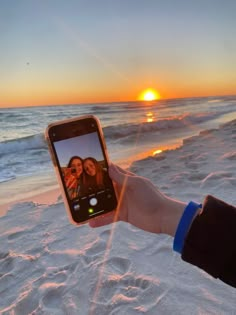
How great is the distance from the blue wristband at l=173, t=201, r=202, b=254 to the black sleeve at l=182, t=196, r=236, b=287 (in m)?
0.05

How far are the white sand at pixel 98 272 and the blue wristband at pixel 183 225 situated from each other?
1.04m

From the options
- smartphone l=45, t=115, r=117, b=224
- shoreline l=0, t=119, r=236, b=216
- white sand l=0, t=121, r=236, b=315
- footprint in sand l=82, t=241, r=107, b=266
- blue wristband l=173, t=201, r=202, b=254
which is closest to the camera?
blue wristband l=173, t=201, r=202, b=254

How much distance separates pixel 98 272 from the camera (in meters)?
2.83

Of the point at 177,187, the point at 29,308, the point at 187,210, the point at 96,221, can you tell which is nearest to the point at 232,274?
the point at 187,210

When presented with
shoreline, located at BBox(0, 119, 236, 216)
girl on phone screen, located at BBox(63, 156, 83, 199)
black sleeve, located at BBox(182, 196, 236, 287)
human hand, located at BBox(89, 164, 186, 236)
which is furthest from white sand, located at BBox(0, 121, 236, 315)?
black sleeve, located at BBox(182, 196, 236, 287)

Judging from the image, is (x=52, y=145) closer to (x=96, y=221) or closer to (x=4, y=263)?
(x=96, y=221)

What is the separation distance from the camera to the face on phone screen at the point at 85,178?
6.37 ft

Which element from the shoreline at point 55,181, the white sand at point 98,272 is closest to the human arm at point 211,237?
the white sand at point 98,272

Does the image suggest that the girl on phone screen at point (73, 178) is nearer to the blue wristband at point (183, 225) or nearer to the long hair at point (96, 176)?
the long hair at point (96, 176)

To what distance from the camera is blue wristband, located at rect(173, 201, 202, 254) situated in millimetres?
1444

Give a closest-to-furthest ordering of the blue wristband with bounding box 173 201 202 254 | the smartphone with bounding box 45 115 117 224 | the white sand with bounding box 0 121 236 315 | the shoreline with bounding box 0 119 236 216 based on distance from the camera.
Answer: the blue wristband with bounding box 173 201 202 254 < the smartphone with bounding box 45 115 117 224 < the white sand with bounding box 0 121 236 315 < the shoreline with bounding box 0 119 236 216

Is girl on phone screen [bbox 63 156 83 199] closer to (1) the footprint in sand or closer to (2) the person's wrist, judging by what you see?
(2) the person's wrist

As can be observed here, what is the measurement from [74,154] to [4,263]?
Answer: 1833 mm

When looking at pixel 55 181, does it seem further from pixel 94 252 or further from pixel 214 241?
pixel 214 241
